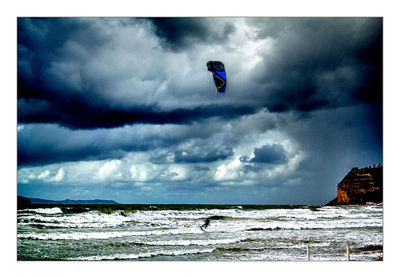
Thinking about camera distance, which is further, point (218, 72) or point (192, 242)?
point (192, 242)

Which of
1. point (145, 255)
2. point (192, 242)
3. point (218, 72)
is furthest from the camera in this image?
point (192, 242)

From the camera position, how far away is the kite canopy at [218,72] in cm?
714

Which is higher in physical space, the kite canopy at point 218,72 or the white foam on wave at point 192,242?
the kite canopy at point 218,72

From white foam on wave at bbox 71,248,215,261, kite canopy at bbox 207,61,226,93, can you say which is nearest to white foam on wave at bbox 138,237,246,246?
white foam on wave at bbox 71,248,215,261

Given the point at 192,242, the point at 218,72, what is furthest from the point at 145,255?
the point at 218,72

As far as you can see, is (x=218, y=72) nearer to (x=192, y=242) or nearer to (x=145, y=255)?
(x=145, y=255)

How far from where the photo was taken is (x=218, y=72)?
7141mm

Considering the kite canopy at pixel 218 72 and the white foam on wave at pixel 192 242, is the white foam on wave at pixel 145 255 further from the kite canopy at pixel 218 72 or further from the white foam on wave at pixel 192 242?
the kite canopy at pixel 218 72

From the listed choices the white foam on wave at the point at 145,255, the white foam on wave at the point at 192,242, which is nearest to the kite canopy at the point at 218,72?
the white foam on wave at the point at 145,255
